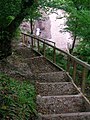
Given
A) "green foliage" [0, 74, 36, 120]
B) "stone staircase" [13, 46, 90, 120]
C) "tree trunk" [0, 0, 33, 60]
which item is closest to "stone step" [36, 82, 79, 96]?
"stone staircase" [13, 46, 90, 120]

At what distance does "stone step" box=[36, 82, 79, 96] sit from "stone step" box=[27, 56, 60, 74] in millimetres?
1452

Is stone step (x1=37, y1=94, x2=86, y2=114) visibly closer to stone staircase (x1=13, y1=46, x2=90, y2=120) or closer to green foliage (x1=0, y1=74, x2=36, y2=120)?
stone staircase (x1=13, y1=46, x2=90, y2=120)

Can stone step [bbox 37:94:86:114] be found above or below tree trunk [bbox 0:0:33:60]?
below

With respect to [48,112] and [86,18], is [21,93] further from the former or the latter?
[86,18]

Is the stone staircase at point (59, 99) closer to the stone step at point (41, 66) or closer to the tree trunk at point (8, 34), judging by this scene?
the stone step at point (41, 66)

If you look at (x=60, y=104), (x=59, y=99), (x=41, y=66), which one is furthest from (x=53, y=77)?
(x=60, y=104)

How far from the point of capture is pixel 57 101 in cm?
628

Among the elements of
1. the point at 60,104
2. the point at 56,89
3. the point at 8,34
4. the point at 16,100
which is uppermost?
the point at 8,34

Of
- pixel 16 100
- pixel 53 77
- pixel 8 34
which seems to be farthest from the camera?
pixel 8 34

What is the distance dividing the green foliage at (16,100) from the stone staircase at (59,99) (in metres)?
0.26

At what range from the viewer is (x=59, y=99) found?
633cm

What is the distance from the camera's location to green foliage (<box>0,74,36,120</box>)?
463 centimetres

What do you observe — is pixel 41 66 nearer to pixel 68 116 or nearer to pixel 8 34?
pixel 8 34

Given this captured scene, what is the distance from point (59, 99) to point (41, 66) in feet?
10.7
